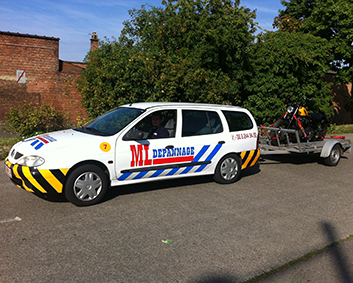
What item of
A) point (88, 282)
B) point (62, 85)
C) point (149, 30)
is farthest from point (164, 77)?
point (62, 85)

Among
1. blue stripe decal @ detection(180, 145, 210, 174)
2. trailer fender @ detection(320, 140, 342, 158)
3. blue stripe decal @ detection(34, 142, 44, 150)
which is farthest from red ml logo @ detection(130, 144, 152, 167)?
trailer fender @ detection(320, 140, 342, 158)

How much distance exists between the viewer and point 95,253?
3992 mm

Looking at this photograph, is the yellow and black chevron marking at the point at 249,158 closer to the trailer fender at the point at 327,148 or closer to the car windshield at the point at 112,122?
the car windshield at the point at 112,122

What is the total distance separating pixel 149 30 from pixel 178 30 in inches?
43.0

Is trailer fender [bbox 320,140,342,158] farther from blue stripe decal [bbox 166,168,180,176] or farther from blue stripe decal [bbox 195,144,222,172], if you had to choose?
blue stripe decal [bbox 166,168,180,176]

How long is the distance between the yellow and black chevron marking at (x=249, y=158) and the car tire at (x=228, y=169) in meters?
0.15

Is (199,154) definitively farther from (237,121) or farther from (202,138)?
(237,121)

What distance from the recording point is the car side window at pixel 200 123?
6672mm

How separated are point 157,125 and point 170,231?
233 cm

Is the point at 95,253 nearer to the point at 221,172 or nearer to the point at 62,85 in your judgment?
the point at 221,172

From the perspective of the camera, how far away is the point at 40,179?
514cm

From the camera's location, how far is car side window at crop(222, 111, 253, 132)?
737 cm

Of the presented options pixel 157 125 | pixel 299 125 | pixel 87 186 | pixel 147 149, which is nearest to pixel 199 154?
pixel 157 125

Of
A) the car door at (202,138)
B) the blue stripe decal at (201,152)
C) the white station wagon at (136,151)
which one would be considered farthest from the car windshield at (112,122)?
the blue stripe decal at (201,152)
